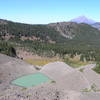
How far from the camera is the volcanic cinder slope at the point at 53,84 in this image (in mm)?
33281

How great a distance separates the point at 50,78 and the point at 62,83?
776 cm

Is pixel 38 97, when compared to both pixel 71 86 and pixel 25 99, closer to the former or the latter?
pixel 25 99

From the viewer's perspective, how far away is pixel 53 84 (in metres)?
49.5

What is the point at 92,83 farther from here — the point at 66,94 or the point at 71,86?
the point at 66,94

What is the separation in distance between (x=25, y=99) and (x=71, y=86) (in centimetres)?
1747

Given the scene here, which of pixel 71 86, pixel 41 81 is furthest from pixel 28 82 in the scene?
pixel 71 86

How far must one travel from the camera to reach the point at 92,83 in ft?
153

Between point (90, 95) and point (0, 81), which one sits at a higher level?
point (90, 95)

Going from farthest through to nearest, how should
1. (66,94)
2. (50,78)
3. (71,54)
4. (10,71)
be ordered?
(71,54) → (10,71) → (50,78) → (66,94)

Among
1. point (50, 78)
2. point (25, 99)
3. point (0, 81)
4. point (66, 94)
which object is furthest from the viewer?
point (50, 78)

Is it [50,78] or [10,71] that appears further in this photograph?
[10,71]

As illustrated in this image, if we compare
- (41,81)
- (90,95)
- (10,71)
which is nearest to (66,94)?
(90,95)

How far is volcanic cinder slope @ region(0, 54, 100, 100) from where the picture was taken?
3328cm

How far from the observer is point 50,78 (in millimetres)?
56250
